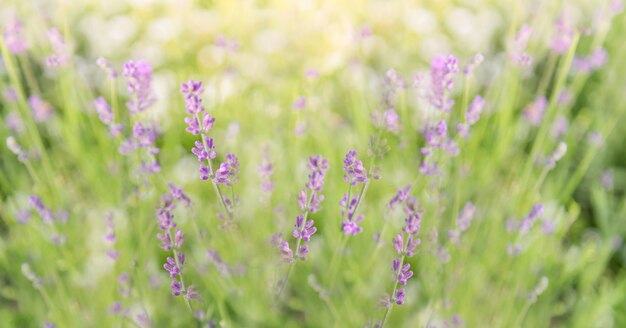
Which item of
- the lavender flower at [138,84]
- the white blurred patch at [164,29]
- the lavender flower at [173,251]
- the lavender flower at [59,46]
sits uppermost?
the white blurred patch at [164,29]

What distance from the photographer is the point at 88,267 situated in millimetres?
2463

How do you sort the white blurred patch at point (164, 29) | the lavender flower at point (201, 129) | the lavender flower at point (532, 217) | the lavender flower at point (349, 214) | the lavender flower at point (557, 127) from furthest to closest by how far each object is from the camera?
the white blurred patch at point (164, 29) < the lavender flower at point (557, 127) < the lavender flower at point (532, 217) < the lavender flower at point (349, 214) < the lavender flower at point (201, 129)

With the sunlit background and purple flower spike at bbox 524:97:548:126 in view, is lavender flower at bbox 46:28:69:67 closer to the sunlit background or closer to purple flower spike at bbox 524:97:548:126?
the sunlit background

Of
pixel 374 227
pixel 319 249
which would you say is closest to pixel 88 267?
pixel 319 249

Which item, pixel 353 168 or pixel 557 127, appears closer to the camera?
pixel 353 168

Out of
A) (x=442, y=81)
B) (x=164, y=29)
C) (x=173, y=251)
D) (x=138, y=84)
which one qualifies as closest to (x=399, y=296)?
(x=173, y=251)

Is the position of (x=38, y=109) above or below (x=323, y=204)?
above

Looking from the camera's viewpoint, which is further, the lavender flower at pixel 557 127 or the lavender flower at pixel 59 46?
the lavender flower at pixel 557 127

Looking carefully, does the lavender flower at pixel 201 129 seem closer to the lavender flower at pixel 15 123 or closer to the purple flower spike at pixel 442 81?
the purple flower spike at pixel 442 81

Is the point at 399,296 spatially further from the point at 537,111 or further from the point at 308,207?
the point at 537,111

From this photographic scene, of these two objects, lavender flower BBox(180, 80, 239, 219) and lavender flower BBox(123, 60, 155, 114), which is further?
lavender flower BBox(123, 60, 155, 114)

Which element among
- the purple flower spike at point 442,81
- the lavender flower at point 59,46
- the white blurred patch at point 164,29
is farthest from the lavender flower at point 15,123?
the white blurred patch at point 164,29

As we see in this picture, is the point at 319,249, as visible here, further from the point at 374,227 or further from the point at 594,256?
the point at 594,256

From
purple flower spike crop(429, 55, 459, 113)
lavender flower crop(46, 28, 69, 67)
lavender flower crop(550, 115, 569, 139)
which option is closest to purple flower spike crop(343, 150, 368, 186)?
purple flower spike crop(429, 55, 459, 113)
